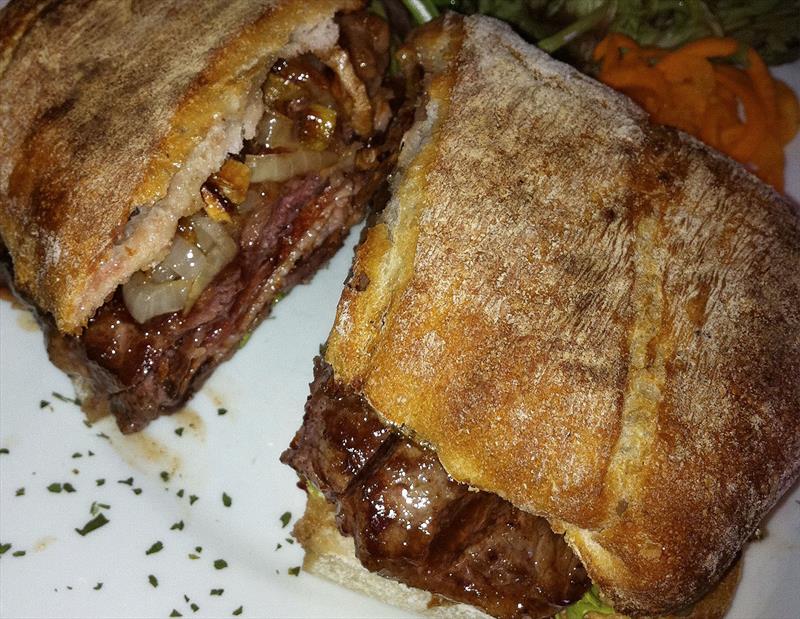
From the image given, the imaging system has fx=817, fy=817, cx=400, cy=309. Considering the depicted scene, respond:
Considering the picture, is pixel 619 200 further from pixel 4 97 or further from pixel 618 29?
pixel 4 97

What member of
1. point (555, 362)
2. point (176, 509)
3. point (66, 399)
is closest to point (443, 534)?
point (555, 362)

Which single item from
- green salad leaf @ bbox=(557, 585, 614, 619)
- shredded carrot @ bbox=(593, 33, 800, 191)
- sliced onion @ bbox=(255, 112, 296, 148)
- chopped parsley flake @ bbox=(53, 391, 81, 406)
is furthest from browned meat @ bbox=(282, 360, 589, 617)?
shredded carrot @ bbox=(593, 33, 800, 191)

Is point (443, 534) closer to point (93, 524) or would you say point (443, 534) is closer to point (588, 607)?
point (588, 607)

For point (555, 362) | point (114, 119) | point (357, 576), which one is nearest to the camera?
point (555, 362)

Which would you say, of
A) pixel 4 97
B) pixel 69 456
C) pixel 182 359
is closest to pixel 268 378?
pixel 182 359

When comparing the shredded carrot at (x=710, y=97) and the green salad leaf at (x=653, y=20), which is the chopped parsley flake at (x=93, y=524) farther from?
the shredded carrot at (x=710, y=97)

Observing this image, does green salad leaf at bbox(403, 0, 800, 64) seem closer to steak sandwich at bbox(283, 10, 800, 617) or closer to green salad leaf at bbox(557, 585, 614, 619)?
steak sandwich at bbox(283, 10, 800, 617)
